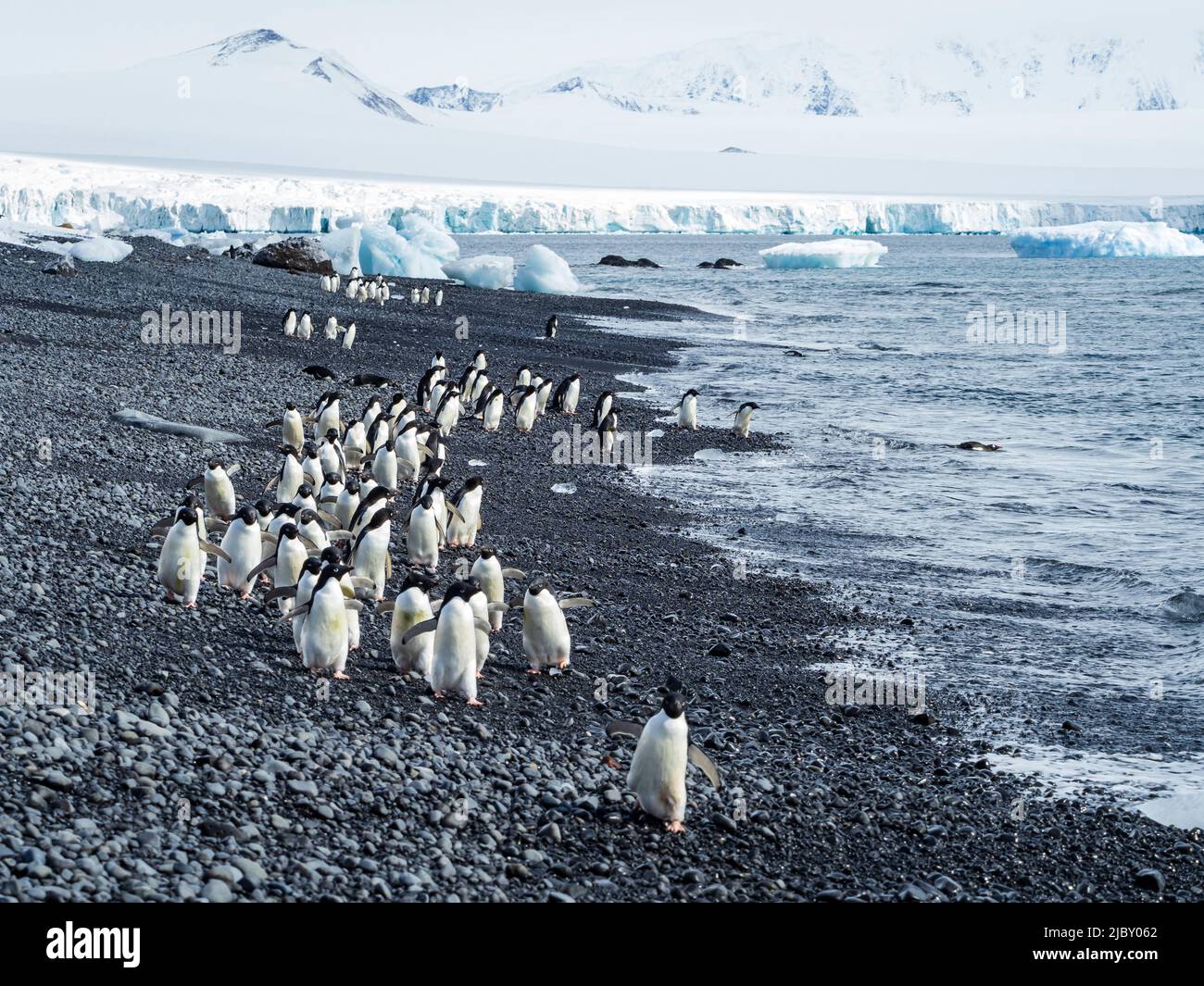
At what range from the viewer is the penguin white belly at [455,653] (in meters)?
6.39

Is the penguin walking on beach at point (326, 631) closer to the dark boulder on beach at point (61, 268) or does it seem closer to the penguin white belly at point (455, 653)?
the penguin white belly at point (455, 653)

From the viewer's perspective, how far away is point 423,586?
6844 millimetres

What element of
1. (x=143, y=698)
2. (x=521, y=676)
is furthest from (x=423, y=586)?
(x=143, y=698)

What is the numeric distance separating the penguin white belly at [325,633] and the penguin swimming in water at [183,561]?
1.09m

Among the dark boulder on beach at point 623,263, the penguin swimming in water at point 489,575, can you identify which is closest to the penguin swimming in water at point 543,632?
the penguin swimming in water at point 489,575

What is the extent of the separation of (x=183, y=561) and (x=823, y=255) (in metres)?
64.9

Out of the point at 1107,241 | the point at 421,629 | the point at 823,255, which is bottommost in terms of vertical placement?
the point at 421,629

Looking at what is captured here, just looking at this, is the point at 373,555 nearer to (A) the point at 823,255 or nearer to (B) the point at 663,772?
(B) the point at 663,772

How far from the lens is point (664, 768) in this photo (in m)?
5.27

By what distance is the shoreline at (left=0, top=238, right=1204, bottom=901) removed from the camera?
14.9 feet

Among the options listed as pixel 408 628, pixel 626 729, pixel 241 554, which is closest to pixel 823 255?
pixel 241 554

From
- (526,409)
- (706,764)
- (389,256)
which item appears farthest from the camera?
(389,256)

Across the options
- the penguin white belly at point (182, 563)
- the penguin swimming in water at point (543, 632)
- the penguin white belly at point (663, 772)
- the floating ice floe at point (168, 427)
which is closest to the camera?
the penguin white belly at point (663, 772)

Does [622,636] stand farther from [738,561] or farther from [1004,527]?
[1004,527]
